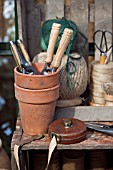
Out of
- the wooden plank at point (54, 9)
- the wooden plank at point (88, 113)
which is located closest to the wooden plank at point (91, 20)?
the wooden plank at point (54, 9)

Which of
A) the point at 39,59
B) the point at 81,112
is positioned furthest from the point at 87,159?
the point at 39,59

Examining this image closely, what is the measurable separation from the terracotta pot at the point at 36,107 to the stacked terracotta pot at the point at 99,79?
31cm

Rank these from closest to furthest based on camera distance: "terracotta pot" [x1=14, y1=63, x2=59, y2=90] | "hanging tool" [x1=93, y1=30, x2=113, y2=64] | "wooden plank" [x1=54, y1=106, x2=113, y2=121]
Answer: "terracotta pot" [x1=14, y1=63, x2=59, y2=90] → "wooden plank" [x1=54, y1=106, x2=113, y2=121] → "hanging tool" [x1=93, y1=30, x2=113, y2=64]

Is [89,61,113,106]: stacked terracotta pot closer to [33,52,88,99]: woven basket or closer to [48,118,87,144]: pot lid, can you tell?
[33,52,88,99]: woven basket

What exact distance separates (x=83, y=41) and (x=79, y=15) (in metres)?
0.15

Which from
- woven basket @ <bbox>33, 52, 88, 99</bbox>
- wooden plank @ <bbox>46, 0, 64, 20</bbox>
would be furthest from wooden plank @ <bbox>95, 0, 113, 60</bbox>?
woven basket @ <bbox>33, 52, 88, 99</bbox>

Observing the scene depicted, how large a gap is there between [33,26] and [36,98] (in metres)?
0.61

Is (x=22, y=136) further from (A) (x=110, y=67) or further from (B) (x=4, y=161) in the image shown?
(A) (x=110, y=67)

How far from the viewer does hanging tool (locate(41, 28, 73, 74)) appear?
164 centimetres

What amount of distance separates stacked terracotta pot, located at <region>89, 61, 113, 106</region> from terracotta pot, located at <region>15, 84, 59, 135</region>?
308mm

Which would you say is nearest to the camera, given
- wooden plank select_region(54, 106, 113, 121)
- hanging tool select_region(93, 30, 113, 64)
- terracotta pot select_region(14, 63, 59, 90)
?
terracotta pot select_region(14, 63, 59, 90)

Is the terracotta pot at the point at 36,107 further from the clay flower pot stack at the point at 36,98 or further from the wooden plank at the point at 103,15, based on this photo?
the wooden plank at the point at 103,15

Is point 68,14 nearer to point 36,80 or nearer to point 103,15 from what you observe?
point 103,15

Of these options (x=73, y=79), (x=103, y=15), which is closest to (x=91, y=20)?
(x=103, y=15)
